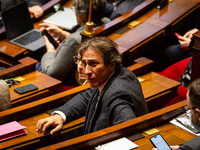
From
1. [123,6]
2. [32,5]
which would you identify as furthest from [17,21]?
[123,6]

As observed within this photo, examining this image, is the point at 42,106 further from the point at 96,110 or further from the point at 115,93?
the point at 115,93

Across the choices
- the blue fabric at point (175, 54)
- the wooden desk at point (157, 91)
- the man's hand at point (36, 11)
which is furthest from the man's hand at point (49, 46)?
the blue fabric at point (175, 54)

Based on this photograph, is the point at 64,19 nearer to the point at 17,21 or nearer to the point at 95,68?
the point at 17,21

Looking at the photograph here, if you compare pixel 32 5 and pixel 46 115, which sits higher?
pixel 32 5

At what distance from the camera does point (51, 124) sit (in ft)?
6.34

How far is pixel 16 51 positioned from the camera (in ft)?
10.5

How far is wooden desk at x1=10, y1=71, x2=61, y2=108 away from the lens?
2.40 meters

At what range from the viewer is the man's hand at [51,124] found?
191 cm

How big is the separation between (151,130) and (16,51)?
6.10 feet

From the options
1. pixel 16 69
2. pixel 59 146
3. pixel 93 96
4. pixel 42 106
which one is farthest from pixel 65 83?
pixel 59 146

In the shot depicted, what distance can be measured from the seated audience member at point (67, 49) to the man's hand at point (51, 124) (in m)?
0.87

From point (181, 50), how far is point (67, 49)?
122 centimetres

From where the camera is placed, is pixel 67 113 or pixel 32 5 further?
pixel 32 5

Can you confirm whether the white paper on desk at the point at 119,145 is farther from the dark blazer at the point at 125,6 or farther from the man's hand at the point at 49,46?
the dark blazer at the point at 125,6
